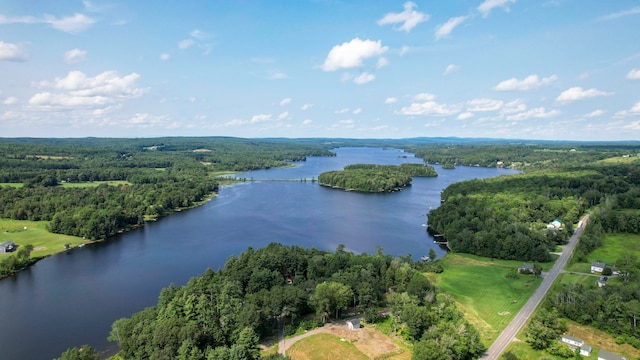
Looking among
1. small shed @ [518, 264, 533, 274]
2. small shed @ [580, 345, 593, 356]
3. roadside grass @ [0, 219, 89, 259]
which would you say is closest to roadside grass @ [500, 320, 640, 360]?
small shed @ [580, 345, 593, 356]

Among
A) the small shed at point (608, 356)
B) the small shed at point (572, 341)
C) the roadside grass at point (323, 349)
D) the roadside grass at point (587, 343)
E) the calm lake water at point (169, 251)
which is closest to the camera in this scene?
the small shed at point (608, 356)

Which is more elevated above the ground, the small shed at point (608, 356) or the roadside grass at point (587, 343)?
the small shed at point (608, 356)

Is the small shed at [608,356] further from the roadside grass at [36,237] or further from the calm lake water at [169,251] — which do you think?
the roadside grass at [36,237]

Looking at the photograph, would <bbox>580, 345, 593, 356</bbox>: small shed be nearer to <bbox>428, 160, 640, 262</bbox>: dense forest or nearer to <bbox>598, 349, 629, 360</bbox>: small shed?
<bbox>598, 349, 629, 360</bbox>: small shed

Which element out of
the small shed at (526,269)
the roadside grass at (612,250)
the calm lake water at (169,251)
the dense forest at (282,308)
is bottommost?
the calm lake water at (169,251)

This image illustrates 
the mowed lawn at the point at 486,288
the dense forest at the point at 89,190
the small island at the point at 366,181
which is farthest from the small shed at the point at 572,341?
the small island at the point at 366,181

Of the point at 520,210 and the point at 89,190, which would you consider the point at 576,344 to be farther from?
the point at 89,190
